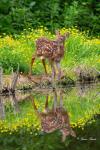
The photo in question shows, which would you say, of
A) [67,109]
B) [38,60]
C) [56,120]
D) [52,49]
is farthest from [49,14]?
[56,120]

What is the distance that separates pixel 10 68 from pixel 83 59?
2.32m

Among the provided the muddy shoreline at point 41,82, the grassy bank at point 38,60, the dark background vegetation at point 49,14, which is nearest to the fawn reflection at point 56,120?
the muddy shoreline at point 41,82

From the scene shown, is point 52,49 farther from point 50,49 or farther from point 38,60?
point 38,60

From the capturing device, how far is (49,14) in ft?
76.5

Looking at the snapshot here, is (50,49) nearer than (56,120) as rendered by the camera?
No

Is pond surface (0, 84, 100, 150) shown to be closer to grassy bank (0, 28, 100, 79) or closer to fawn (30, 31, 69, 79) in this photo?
fawn (30, 31, 69, 79)

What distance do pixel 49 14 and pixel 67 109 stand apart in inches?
434

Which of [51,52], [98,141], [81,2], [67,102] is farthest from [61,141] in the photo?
[81,2]

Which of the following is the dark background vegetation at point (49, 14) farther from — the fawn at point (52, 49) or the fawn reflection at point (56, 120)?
the fawn reflection at point (56, 120)

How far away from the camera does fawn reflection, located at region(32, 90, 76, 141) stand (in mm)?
10595

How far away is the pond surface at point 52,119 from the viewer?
31.4ft

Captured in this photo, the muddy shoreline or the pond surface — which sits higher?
the pond surface

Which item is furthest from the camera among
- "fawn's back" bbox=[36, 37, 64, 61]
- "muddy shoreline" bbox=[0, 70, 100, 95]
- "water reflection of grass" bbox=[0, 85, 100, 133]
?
"muddy shoreline" bbox=[0, 70, 100, 95]

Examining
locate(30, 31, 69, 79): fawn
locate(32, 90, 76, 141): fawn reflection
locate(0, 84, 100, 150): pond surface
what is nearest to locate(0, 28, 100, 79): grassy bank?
locate(30, 31, 69, 79): fawn
